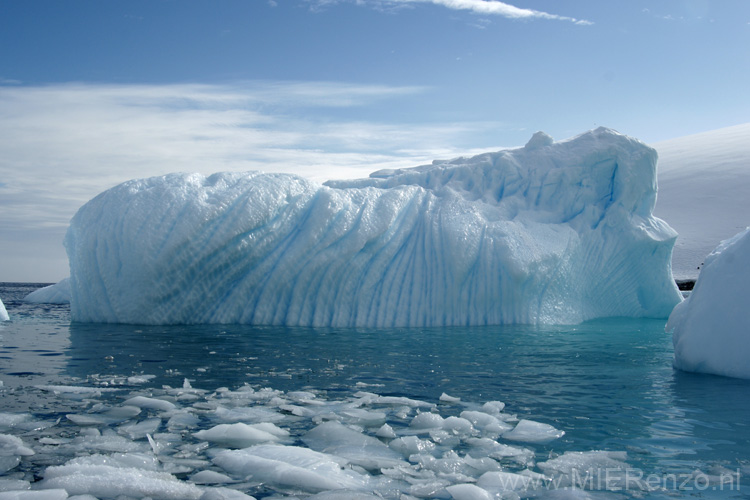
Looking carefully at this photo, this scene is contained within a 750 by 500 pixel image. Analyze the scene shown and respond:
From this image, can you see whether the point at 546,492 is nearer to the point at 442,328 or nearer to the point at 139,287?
the point at 442,328

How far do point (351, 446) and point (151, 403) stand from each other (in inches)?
62.1

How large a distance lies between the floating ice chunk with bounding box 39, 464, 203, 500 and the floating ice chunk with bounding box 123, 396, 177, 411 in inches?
48.1

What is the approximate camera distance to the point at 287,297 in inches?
385

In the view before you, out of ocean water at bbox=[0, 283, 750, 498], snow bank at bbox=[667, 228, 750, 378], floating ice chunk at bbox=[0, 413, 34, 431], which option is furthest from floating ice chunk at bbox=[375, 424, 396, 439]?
snow bank at bbox=[667, 228, 750, 378]

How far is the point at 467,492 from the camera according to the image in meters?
2.59

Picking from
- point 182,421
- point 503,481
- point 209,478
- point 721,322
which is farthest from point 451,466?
point 721,322

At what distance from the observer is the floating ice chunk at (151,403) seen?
13.1 ft

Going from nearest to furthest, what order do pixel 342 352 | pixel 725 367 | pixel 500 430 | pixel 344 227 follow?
pixel 500 430 < pixel 725 367 < pixel 342 352 < pixel 344 227

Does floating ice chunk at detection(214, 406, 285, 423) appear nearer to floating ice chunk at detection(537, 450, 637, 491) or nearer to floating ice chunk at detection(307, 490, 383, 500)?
floating ice chunk at detection(307, 490, 383, 500)

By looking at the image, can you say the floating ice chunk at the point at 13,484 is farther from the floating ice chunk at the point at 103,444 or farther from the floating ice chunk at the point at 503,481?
the floating ice chunk at the point at 503,481

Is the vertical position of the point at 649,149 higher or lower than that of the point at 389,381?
higher

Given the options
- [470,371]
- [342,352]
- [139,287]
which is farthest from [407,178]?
[470,371]

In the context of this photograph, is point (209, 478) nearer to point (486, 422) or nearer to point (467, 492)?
point (467, 492)

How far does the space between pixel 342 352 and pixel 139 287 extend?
413 centimetres
